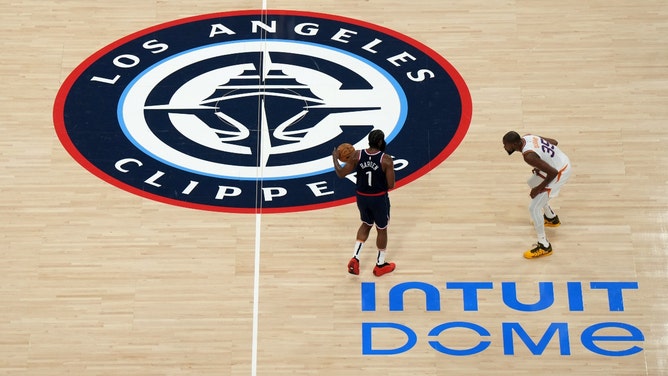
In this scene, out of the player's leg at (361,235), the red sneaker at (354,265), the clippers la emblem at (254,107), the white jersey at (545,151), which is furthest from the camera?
the clippers la emblem at (254,107)

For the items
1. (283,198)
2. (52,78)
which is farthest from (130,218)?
(52,78)

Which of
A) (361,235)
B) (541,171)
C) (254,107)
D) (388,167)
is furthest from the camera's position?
(254,107)

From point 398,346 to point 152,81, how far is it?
15.6 ft

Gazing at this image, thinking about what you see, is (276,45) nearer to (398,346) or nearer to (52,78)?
(52,78)

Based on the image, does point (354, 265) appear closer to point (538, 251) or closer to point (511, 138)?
point (538, 251)

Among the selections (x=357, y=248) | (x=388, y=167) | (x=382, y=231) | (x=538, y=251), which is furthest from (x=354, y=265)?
(x=538, y=251)

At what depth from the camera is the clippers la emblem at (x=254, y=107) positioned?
33.4 ft

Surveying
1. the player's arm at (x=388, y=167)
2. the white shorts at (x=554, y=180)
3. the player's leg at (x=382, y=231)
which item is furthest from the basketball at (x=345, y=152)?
the white shorts at (x=554, y=180)

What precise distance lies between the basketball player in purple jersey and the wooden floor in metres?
0.43

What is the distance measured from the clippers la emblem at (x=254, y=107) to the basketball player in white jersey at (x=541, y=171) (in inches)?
58.6

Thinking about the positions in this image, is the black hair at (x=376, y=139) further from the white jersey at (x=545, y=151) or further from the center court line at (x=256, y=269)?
the center court line at (x=256, y=269)

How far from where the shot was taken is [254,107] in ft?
35.8

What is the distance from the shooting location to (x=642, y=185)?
33.0ft

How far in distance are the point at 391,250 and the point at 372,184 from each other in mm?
1167
